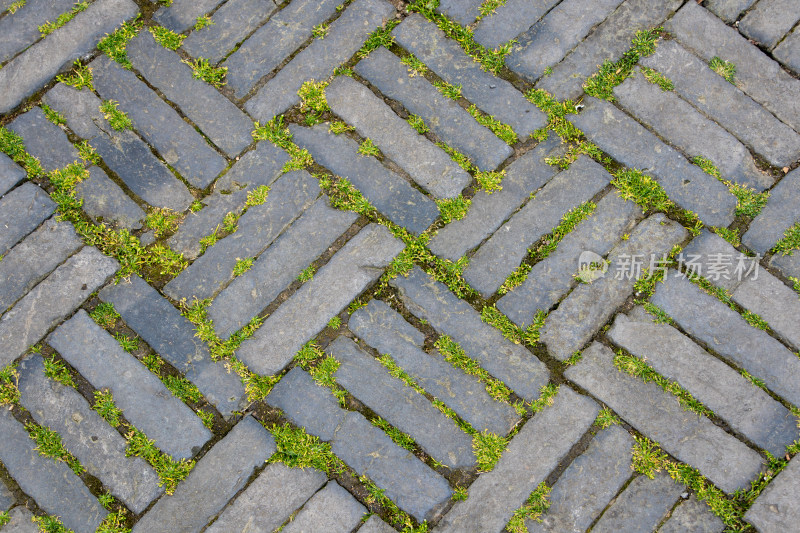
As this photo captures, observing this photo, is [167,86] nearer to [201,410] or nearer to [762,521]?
[201,410]

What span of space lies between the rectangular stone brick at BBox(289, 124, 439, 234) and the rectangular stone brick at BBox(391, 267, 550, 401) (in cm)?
27

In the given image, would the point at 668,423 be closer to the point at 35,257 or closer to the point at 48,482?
the point at 48,482

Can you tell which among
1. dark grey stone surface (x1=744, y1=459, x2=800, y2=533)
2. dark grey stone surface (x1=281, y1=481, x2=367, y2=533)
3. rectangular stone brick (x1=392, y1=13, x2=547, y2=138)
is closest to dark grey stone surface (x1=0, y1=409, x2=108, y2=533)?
dark grey stone surface (x1=281, y1=481, x2=367, y2=533)

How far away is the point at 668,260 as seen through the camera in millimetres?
2830

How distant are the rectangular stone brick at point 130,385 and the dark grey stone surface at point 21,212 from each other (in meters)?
0.49

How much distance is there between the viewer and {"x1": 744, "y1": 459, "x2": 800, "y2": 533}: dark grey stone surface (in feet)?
8.34

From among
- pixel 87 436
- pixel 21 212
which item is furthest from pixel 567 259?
pixel 21 212

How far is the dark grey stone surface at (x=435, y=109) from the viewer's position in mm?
2955

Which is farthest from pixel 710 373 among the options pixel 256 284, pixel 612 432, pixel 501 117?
pixel 256 284

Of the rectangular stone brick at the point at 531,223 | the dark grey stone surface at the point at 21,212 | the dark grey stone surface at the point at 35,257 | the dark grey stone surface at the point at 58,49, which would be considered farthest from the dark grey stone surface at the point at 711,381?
the dark grey stone surface at the point at 58,49

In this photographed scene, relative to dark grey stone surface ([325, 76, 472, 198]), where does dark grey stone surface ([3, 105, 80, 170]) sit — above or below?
below

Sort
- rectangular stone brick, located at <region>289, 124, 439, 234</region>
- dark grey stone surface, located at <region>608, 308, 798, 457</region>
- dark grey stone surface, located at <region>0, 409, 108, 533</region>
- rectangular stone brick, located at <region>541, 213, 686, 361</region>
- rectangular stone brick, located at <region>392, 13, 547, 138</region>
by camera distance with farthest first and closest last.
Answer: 1. rectangular stone brick, located at <region>392, 13, 547, 138</region>
2. rectangular stone brick, located at <region>289, 124, 439, 234</region>
3. rectangular stone brick, located at <region>541, 213, 686, 361</region>
4. dark grey stone surface, located at <region>608, 308, 798, 457</region>
5. dark grey stone surface, located at <region>0, 409, 108, 533</region>

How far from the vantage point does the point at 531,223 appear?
9.40ft

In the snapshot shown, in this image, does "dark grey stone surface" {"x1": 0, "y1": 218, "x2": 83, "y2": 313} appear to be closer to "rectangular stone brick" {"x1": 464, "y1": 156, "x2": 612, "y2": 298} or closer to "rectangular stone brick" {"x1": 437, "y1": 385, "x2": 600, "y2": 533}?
"rectangular stone brick" {"x1": 464, "y1": 156, "x2": 612, "y2": 298}
